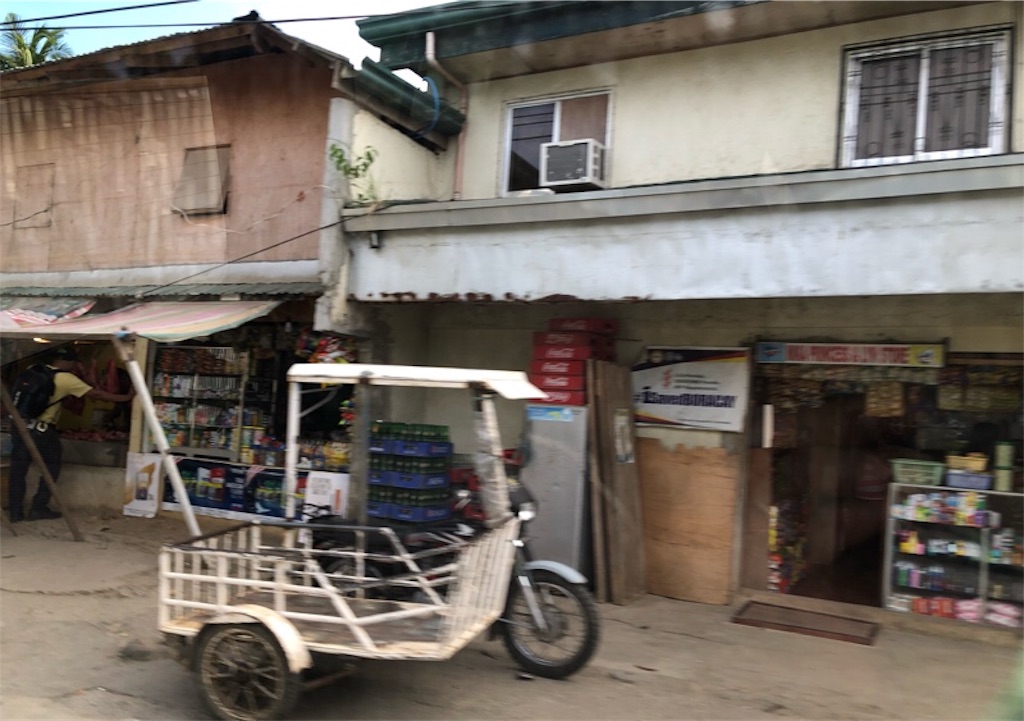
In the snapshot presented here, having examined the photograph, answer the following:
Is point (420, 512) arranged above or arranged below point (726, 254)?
below

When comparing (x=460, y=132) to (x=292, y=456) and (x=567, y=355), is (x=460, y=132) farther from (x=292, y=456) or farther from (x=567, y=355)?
(x=292, y=456)

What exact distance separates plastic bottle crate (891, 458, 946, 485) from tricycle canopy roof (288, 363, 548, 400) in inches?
142

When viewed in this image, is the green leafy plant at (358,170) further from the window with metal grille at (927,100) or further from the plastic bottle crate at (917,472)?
the plastic bottle crate at (917,472)

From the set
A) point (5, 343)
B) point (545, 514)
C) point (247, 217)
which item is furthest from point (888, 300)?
point (5, 343)

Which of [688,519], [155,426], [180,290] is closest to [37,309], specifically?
[180,290]

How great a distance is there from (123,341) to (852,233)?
5224 millimetres

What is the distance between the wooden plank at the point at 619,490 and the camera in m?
6.65

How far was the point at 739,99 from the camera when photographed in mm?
7156

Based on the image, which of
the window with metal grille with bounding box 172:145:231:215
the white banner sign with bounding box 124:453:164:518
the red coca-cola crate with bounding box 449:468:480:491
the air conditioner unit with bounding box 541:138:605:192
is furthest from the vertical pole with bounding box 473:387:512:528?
the white banner sign with bounding box 124:453:164:518

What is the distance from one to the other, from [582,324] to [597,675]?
308 cm

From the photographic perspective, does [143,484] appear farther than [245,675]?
Yes

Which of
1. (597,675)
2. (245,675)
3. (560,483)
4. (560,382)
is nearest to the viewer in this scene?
(245,675)

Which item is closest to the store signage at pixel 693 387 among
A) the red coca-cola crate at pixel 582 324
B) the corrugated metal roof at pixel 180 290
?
the red coca-cola crate at pixel 582 324

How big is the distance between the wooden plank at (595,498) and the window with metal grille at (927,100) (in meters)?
3.04
